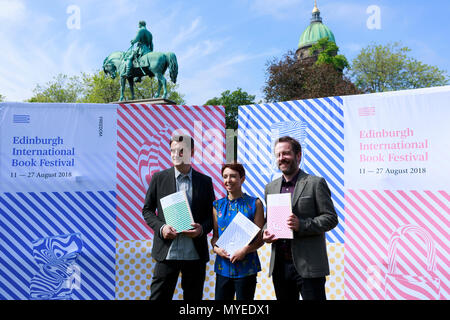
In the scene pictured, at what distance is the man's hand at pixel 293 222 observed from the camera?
296cm

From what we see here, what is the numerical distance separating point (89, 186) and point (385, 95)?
3.79m

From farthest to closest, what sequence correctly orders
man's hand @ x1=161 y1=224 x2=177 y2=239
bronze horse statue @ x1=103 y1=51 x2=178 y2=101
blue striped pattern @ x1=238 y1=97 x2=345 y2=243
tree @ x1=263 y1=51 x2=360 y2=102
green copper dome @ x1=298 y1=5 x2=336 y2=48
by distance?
green copper dome @ x1=298 y1=5 x2=336 y2=48 < tree @ x1=263 y1=51 x2=360 y2=102 < bronze horse statue @ x1=103 y1=51 x2=178 y2=101 < blue striped pattern @ x1=238 y1=97 x2=345 y2=243 < man's hand @ x1=161 y1=224 x2=177 y2=239

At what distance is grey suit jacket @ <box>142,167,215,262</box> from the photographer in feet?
11.3

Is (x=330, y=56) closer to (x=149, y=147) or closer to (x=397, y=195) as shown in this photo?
(x=397, y=195)

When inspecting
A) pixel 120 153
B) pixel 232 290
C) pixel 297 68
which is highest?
pixel 297 68

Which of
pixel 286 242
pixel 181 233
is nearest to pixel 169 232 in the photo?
pixel 181 233

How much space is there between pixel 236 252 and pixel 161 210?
86 centimetres

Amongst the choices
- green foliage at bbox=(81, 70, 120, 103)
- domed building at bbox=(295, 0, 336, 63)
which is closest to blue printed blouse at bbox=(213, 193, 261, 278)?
green foliage at bbox=(81, 70, 120, 103)

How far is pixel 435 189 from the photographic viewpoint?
4.17 meters

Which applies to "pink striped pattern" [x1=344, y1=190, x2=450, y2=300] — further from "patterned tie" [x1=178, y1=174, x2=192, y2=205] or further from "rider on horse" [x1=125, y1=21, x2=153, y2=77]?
"rider on horse" [x1=125, y1=21, x2=153, y2=77]

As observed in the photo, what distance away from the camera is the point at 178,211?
3385 millimetres

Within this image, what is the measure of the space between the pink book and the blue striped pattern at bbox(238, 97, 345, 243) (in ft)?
5.88
